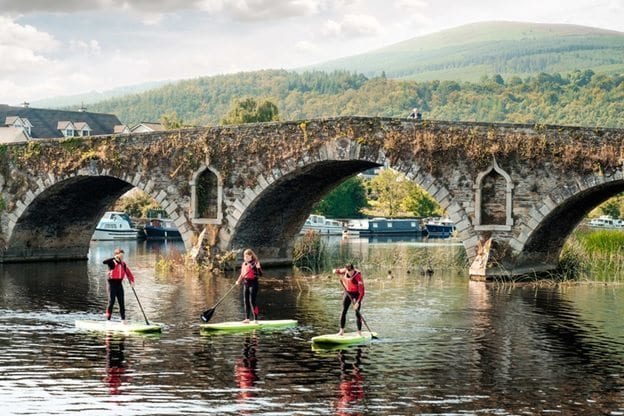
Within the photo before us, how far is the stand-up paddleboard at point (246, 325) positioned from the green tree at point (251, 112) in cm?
7362

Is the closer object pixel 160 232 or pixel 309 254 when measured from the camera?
pixel 309 254

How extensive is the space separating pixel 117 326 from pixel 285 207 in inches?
738

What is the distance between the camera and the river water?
18.1 meters

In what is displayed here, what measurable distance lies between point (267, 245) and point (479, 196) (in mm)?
11243

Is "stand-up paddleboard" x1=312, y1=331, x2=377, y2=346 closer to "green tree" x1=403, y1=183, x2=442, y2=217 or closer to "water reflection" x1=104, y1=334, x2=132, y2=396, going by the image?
"water reflection" x1=104, y1=334, x2=132, y2=396

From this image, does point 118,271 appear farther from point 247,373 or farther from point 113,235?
point 113,235

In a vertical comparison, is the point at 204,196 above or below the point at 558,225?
above

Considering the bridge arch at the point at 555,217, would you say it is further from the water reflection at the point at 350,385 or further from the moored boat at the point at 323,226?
the moored boat at the point at 323,226

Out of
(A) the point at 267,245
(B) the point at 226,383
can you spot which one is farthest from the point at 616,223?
(B) the point at 226,383

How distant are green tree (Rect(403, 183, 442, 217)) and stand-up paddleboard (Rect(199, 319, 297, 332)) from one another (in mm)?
74400

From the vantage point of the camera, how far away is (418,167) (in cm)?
3822

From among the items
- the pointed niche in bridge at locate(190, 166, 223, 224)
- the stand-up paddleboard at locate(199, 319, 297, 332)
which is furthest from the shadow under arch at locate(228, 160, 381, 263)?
the stand-up paddleboard at locate(199, 319, 297, 332)

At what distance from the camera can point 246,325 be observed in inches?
1027

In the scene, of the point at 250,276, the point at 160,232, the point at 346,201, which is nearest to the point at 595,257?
the point at 250,276
